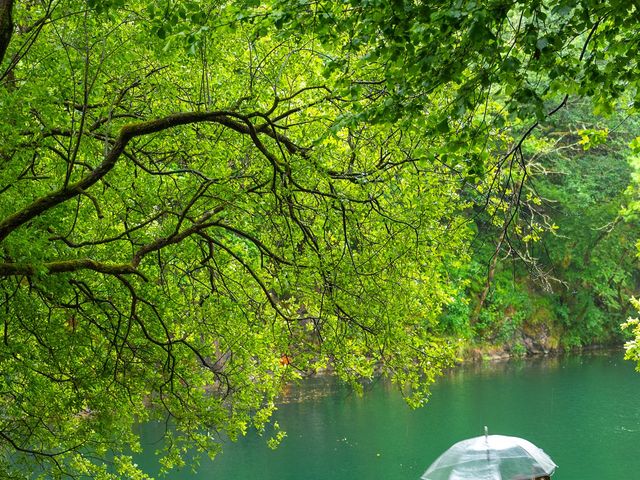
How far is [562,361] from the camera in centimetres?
3288

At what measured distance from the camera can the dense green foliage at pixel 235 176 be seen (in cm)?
498

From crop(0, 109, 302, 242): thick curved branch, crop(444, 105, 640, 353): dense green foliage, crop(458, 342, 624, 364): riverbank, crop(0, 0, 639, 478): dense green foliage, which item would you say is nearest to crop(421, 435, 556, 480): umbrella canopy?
crop(0, 0, 639, 478): dense green foliage

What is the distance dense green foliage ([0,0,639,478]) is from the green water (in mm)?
5435

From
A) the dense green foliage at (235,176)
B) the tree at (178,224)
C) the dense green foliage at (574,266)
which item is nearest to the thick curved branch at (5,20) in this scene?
the dense green foliage at (235,176)

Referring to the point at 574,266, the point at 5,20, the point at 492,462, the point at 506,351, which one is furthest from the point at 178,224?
the point at 574,266

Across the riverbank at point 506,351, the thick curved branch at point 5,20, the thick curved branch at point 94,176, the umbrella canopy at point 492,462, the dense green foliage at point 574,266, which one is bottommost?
the umbrella canopy at point 492,462

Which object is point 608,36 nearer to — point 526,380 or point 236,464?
point 236,464

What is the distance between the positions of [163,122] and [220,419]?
4380 mm

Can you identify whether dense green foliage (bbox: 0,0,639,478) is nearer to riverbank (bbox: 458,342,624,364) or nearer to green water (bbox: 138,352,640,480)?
green water (bbox: 138,352,640,480)

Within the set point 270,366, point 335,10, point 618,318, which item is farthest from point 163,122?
point 618,318

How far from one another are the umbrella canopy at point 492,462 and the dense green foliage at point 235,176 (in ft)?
7.79

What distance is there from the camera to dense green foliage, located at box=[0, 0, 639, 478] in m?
4.98

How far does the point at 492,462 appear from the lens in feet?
36.5

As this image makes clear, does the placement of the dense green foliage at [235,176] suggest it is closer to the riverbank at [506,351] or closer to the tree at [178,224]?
the tree at [178,224]
